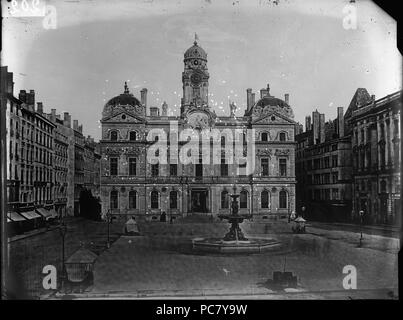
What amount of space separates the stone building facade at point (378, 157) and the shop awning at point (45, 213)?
929 centimetres

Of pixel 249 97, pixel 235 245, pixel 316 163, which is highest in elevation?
pixel 249 97

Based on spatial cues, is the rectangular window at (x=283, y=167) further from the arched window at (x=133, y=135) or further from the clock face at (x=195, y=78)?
the arched window at (x=133, y=135)

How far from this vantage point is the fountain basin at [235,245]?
12.0 m

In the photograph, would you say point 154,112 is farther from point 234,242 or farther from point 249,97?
point 234,242

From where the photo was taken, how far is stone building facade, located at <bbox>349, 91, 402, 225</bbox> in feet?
39.1

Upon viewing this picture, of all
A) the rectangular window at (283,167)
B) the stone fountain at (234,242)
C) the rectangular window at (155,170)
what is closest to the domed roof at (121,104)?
the rectangular window at (155,170)

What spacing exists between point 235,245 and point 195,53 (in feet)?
18.7

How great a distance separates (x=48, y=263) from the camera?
11.3m

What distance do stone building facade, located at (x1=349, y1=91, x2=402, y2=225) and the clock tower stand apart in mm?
4633

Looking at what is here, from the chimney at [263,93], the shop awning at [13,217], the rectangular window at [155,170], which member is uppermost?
the chimney at [263,93]

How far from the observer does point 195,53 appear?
11953mm

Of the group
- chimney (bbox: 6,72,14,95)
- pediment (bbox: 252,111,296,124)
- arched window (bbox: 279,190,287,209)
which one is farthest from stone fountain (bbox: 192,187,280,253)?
chimney (bbox: 6,72,14,95)

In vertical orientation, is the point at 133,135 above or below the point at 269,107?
below

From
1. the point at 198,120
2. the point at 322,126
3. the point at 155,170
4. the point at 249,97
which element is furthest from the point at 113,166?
the point at 322,126
